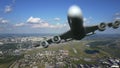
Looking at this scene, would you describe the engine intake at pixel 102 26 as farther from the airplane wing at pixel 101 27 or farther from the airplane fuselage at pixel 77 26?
the airplane fuselage at pixel 77 26

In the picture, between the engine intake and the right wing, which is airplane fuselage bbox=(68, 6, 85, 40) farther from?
the engine intake

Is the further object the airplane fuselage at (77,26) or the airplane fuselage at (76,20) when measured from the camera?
the airplane fuselage at (77,26)

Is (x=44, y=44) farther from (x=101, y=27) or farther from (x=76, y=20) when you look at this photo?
(x=76, y=20)

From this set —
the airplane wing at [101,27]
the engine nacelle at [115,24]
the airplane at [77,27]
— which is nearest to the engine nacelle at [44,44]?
the airplane at [77,27]

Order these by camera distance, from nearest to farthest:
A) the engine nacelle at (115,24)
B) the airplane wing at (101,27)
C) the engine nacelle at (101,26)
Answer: the airplane wing at (101,27)
the engine nacelle at (101,26)
the engine nacelle at (115,24)

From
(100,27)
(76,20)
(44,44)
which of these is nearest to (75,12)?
(76,20)

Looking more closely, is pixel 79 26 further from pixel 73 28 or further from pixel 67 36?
pixel 67 36

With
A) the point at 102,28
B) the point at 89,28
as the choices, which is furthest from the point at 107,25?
the point at 89,28

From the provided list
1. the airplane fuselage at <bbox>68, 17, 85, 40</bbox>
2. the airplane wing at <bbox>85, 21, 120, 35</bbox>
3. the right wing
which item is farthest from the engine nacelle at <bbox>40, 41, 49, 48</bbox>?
the airplane wing at <bbox>85, 21, 120, 35</bbox>

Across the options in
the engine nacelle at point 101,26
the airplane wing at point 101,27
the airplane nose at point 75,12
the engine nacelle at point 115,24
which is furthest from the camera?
the engine nacelle at point 115,24
